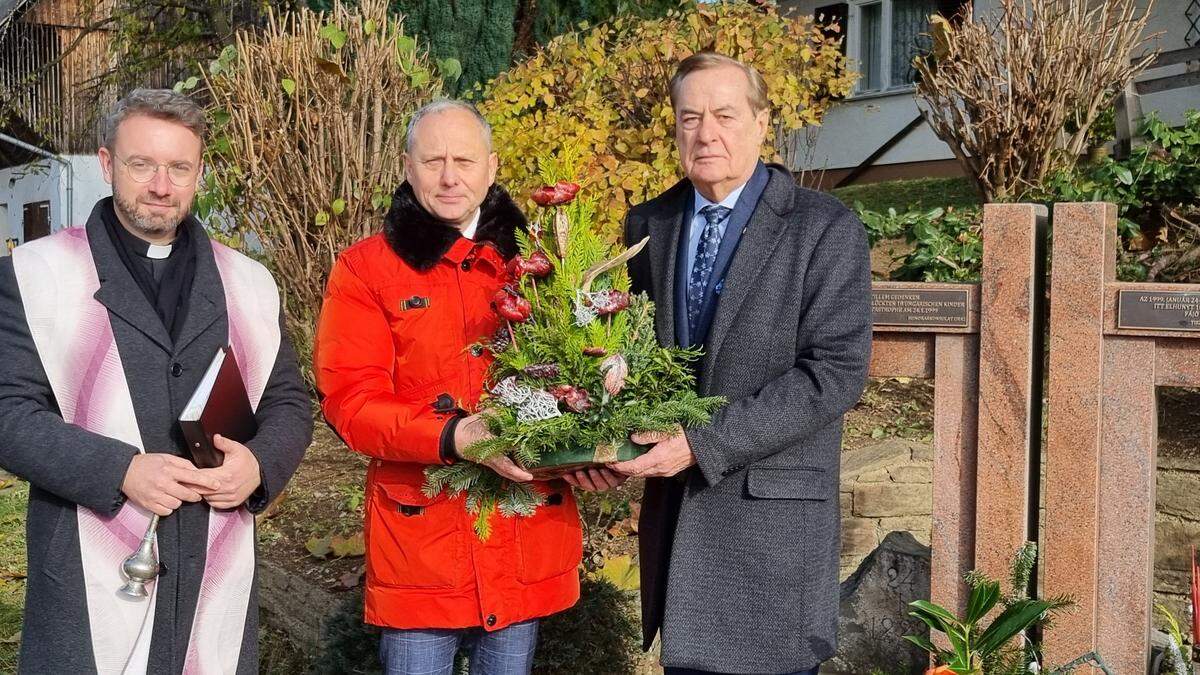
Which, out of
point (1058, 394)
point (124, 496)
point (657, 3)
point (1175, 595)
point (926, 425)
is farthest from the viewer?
point (657, 3)

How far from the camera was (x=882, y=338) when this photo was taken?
3.84 meters

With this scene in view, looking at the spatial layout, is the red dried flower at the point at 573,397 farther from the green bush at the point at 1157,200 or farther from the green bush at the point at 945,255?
the green bush at the point at 1157,200

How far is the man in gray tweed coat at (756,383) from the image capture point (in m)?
2.62

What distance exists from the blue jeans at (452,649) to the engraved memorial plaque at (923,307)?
1625 millimetres

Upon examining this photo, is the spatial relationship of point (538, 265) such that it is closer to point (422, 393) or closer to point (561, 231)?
point (561, 231)

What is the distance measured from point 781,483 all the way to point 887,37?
14386 mm

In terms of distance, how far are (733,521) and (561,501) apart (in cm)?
47

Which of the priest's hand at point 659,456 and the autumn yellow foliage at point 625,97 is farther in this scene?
the autumn yellow foliage at point 625,97

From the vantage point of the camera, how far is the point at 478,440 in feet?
8.54

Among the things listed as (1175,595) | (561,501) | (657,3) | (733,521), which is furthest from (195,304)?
(657,3)

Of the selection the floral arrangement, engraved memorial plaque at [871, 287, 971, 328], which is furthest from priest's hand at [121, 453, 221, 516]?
engraved memorial plaque at [871, 287, 971, 328]

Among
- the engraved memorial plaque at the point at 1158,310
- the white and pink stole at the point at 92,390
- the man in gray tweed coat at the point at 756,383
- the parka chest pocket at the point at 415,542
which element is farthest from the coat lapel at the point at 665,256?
the engraved memorial plaque at the point at 1158,310

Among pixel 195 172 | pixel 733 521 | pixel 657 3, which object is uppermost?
pixel 657 3

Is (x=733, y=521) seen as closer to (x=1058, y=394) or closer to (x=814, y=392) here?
(x=814, y=392)
